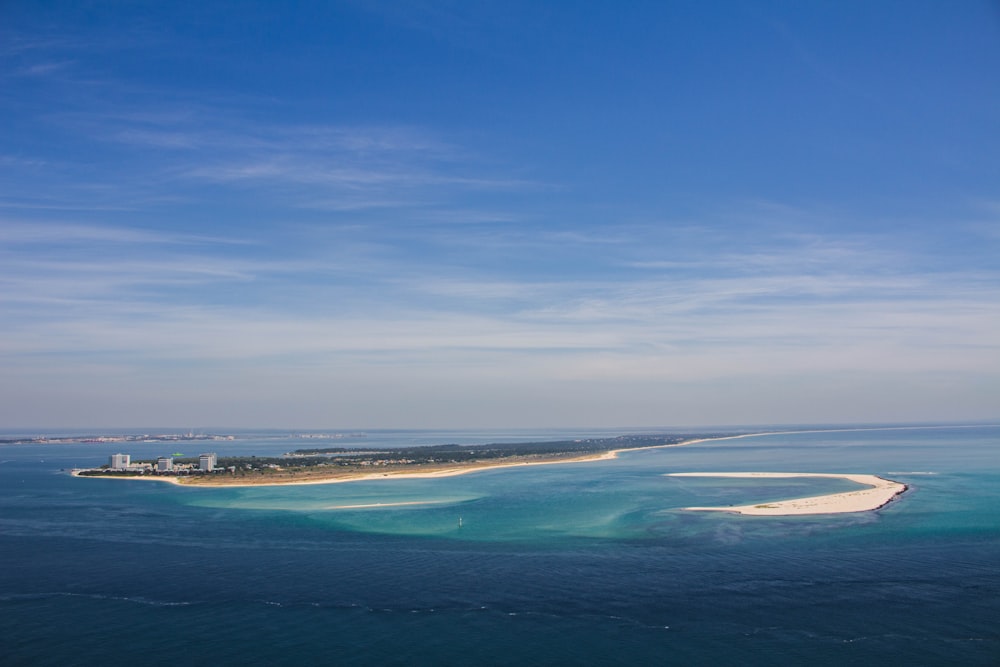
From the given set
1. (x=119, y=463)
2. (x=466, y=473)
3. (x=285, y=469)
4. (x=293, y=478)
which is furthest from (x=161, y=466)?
(x=466, y=473)

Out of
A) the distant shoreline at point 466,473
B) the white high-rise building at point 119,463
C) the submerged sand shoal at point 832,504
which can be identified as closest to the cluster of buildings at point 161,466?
the white high-rise building at point 119,463

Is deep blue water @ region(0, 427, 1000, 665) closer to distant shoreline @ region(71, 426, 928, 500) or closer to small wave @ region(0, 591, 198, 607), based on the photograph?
small wave @ region(0, 591, 198, 607)

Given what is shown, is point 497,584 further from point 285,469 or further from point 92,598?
point 285,469

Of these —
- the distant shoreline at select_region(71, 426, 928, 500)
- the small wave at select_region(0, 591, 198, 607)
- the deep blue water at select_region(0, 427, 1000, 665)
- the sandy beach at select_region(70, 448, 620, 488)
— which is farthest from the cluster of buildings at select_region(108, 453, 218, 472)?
the small wave at select_region(0, 591, 198, 607)

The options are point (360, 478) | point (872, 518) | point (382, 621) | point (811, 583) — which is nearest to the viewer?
point (382, 621)

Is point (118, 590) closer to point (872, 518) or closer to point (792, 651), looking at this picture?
point (792, 651)

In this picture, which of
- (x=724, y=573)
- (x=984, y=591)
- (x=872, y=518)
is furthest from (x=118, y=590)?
(x=872, y=518)

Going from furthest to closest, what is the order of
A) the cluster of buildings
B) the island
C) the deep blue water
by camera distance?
the cluster of buildings, the island, the deep blue water

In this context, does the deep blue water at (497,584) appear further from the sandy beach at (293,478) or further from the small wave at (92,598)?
the sandy beach at (293,478)
